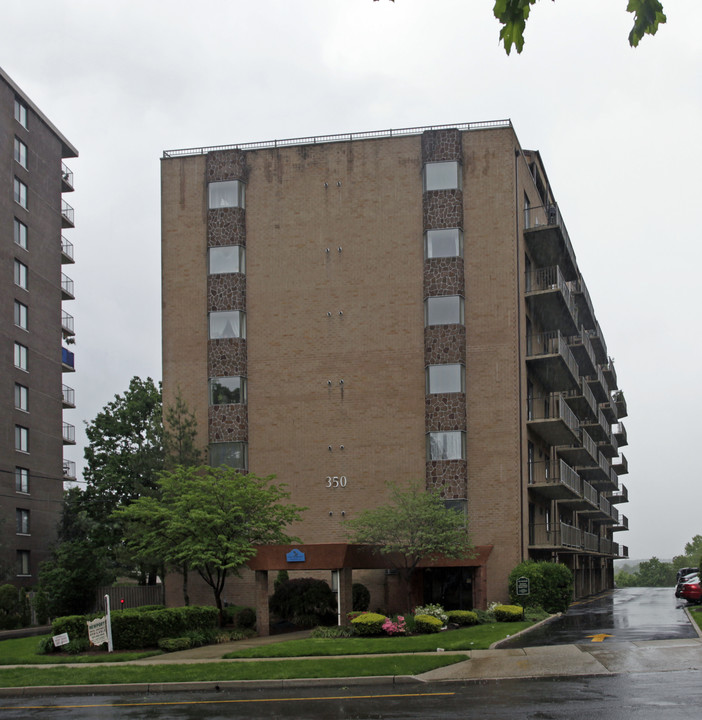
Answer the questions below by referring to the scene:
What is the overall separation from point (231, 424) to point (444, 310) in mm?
10127

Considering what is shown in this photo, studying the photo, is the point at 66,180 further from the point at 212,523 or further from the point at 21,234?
the point at 212,523

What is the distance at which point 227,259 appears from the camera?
43219mm

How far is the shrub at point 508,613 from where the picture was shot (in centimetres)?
3288

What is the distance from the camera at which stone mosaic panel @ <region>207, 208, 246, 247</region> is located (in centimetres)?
4325

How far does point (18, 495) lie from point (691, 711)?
4936 cm

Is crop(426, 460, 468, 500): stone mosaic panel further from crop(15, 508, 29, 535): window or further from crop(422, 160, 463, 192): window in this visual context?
crop(15, 508, 29, 535): window

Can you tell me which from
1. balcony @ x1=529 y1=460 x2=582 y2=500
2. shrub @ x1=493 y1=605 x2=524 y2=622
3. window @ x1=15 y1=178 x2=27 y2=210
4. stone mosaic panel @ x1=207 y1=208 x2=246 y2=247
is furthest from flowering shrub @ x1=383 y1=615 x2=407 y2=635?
window @ x1=15 y1=178 x2=27 y2=210

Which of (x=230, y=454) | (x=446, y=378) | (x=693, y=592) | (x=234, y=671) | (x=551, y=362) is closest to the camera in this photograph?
(x=234, y=671)

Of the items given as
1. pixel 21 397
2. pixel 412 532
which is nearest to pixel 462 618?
pixel 412 532

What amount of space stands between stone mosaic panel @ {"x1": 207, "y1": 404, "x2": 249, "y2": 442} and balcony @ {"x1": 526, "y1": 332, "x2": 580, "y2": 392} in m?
12.4

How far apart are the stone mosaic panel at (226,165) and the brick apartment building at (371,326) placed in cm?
6

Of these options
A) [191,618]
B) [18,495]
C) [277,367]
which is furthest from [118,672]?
[18,495]

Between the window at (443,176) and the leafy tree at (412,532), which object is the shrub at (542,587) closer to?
the leafy tree at (412,532)

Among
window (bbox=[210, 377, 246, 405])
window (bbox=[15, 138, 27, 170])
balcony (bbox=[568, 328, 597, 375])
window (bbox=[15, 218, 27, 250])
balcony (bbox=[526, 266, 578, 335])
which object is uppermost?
window (bbox=[15, 138, 27, 170])
